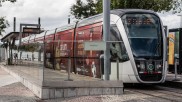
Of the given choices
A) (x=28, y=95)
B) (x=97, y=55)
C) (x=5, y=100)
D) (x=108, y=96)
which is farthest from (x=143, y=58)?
(x=5, y=100)

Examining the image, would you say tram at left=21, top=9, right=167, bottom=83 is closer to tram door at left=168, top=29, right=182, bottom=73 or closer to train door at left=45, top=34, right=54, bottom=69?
train door at left=45, top=34, right=54, bottom=69

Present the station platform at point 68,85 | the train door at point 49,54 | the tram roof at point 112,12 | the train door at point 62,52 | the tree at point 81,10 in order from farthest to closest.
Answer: the tree at point 81,10
the tram roof at point 112,12
the train door at point 62,52
the train door at point 49,54
the station platform at point 68,85

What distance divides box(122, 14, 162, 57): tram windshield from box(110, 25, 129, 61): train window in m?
0.39

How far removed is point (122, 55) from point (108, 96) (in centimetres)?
290

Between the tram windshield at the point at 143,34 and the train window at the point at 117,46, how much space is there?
395 mm

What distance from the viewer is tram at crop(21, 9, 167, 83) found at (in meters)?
15.9

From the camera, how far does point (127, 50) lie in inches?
664

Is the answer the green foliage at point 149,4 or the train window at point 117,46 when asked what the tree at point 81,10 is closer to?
the green foliage at point 149,4

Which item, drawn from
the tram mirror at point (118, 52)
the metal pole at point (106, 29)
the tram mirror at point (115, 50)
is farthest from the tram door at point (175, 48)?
the metal pole at point (106, 29)

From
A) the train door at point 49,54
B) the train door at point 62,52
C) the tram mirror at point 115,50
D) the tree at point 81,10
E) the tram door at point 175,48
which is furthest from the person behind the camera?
the tree at point 81,10

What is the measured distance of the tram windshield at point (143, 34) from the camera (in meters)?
17.2

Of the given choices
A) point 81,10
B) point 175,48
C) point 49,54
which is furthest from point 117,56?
point 81,10

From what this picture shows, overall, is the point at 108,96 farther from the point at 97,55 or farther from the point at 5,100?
the point at 5,100

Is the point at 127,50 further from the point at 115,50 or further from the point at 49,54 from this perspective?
the point at 49,54
